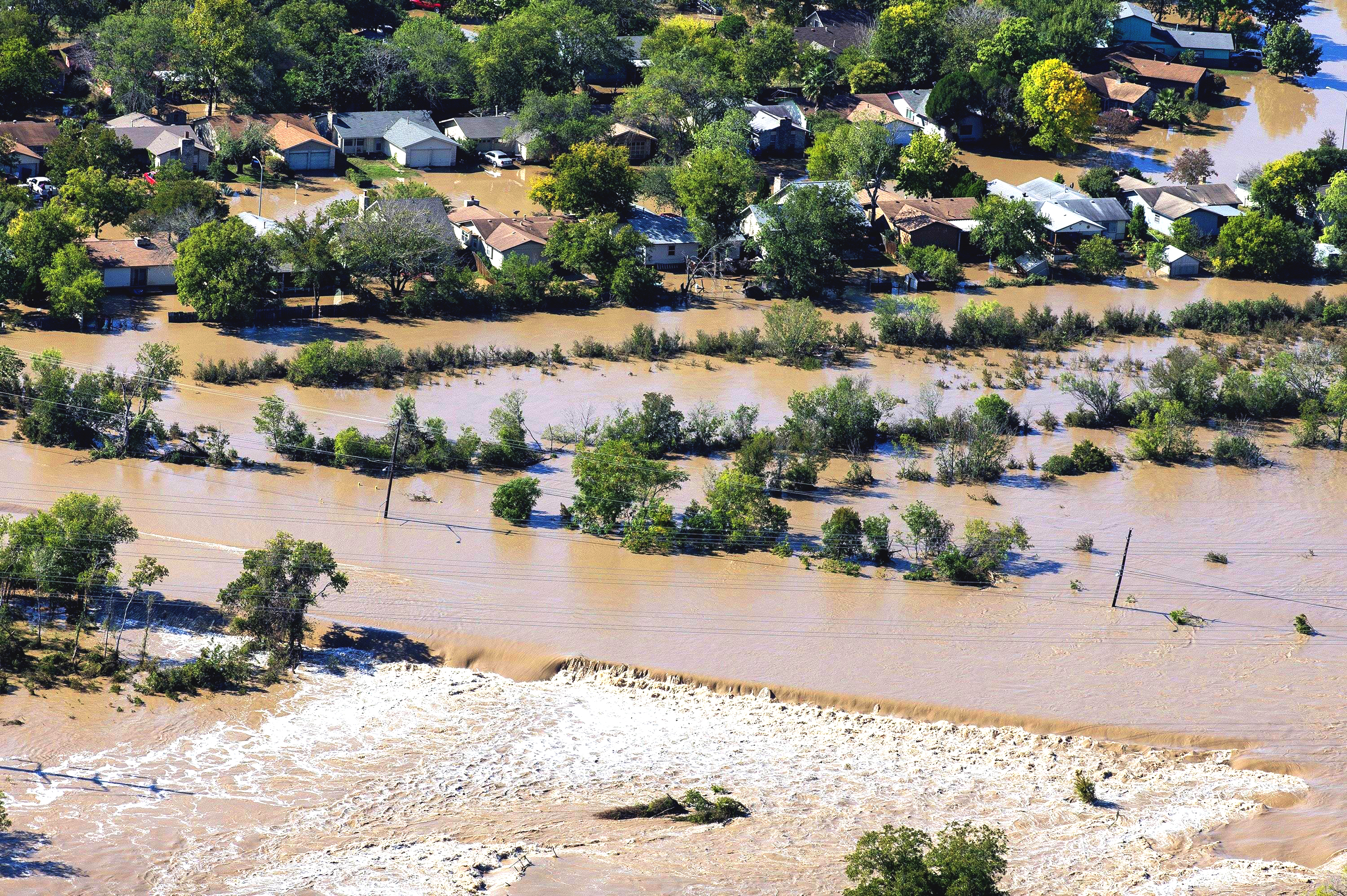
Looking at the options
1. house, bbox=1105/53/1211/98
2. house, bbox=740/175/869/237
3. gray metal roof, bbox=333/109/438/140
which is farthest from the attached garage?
house, bbox=1105/53/1211/98

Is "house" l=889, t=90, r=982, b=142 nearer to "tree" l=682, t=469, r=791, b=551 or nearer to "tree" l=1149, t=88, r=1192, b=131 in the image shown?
"tree" l=1149, t=88, r=1192, b=131

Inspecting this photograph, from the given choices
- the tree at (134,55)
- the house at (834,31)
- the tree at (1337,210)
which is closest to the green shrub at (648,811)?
the tree at (1337,210)

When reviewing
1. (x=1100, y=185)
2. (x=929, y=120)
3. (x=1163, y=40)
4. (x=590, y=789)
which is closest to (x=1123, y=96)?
(x=1163, y=40)

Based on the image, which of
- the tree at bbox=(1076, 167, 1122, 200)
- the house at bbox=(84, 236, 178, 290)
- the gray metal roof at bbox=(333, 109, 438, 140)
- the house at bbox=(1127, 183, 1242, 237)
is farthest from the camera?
the gray metal roof at bbox=(333, 109, 438, 140)

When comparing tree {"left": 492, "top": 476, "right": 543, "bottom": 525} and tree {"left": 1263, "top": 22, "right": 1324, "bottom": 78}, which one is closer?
tree {"left": 492, "top": 476, "right": 543, "bottom": 525}

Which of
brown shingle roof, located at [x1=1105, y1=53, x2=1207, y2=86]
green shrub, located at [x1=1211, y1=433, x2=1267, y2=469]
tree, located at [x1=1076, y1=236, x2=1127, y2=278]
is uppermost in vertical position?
brown shingle roof, located at [x1=1105, y1=53, x2=1207, y2=86]

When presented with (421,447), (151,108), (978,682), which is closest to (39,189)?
(151,108)
